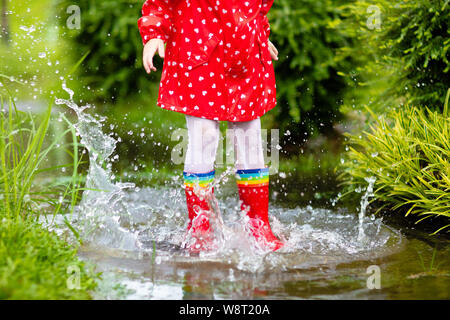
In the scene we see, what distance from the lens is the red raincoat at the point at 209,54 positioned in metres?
2.60

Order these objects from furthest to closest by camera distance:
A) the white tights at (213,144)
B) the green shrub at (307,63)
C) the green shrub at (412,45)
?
the green shrub at (307,63) < the green shrub at (412,45) < the white tights at (213,144)

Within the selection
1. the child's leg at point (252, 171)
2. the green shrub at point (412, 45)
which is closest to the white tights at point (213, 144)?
the child's leg at point (252, 171)

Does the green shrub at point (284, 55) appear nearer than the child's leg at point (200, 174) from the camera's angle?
No

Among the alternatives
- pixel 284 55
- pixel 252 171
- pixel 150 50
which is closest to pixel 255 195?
pixel 252 171

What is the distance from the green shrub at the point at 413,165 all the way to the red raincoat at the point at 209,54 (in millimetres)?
1028

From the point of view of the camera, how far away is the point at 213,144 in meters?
2.72

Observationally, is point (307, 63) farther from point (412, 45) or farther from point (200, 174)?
point (200, 174)

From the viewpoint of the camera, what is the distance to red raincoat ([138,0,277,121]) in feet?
8.52

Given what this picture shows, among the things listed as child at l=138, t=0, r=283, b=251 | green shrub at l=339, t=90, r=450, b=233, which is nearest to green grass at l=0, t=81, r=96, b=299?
child at l=138, t=0, r=283, b=251

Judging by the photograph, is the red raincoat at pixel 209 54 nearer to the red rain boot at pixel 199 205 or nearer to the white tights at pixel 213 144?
the white tights at pixel 213 144

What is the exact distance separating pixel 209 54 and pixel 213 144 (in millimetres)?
445
